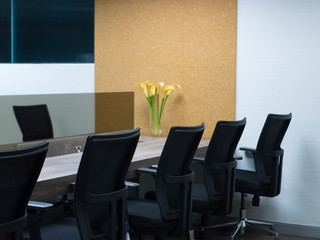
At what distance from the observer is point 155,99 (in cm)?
512

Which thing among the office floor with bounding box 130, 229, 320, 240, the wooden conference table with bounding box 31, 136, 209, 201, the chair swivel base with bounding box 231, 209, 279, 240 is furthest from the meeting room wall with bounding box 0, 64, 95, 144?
the chair swivel base with bounding box 231, 209, 279, 240

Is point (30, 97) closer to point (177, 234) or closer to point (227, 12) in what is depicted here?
point (177, 234)

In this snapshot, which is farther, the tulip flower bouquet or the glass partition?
the tulip flower bouquet

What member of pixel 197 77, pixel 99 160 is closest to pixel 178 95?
pixel 197 77

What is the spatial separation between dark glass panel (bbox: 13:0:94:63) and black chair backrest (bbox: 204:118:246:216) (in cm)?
193

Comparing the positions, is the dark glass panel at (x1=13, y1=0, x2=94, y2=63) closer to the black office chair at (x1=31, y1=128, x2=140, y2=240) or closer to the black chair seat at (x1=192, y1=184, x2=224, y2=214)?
the black chair seat at (x1=192, y1=184, x2=224, y2=214)

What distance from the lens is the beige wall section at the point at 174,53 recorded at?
489 cm

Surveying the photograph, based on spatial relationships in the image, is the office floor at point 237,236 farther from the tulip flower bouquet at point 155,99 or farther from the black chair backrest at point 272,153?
the tulip flower bouquet at point 155,99

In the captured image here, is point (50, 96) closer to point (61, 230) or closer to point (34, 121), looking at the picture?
point (34, 121)

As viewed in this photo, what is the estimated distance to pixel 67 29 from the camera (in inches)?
207

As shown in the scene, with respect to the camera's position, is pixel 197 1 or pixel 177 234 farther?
pixel 197 1

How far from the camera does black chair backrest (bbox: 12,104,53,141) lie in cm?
391

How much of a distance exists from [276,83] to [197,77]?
680mm

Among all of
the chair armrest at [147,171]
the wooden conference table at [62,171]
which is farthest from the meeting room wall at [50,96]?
the chair armrest at [147,171]
